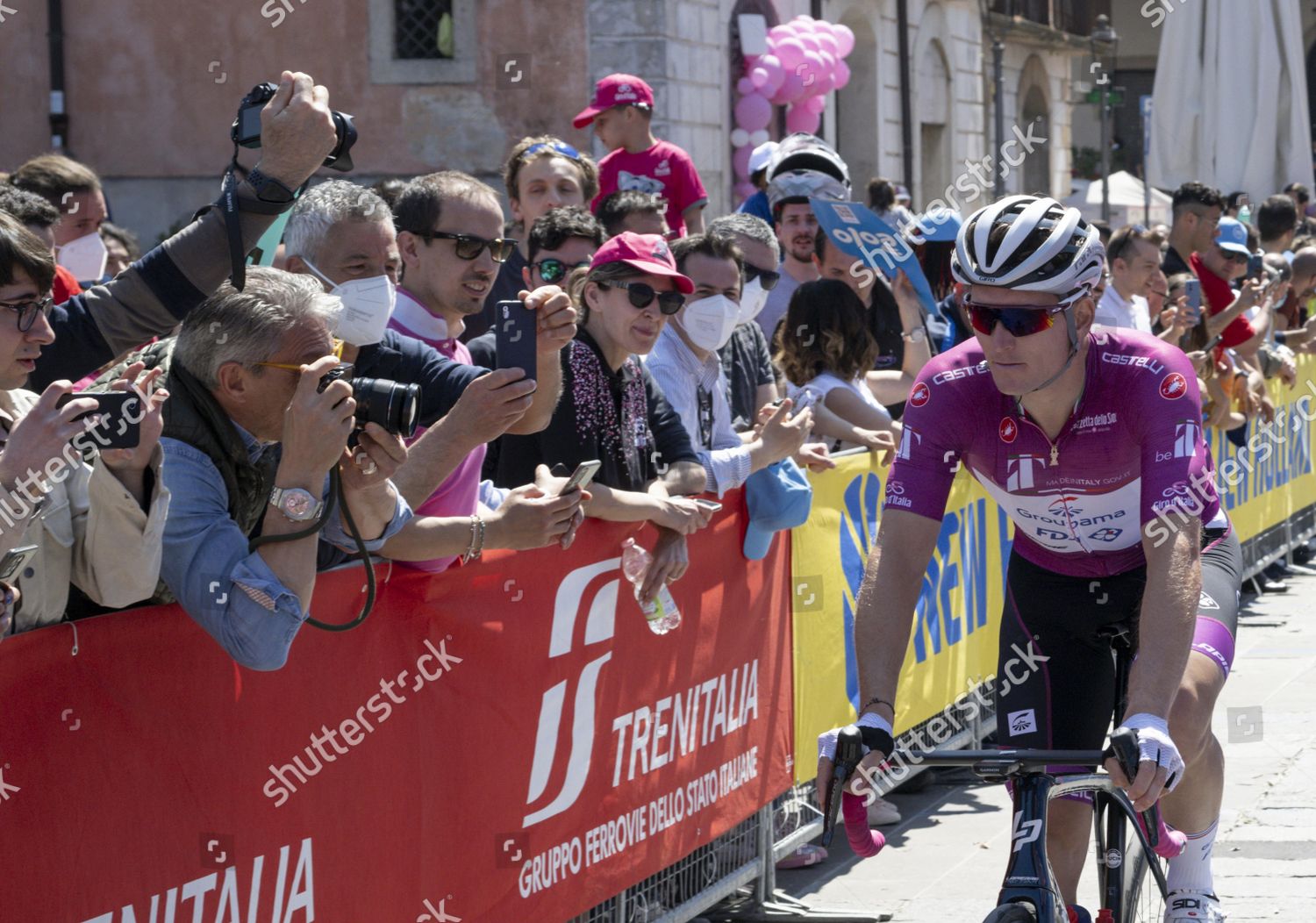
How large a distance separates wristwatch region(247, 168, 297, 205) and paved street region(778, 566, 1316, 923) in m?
3.16

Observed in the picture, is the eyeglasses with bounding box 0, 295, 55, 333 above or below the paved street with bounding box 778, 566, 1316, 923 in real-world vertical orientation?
above

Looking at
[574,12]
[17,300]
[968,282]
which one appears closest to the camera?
[17,300]

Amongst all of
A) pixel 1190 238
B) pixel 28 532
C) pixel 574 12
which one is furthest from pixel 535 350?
pixel 574 12

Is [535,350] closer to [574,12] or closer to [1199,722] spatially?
[1199,722]

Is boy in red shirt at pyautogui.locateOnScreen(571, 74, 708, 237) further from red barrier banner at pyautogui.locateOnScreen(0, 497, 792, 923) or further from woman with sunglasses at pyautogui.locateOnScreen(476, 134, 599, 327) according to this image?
red barrier banner at pyautogui.locateOnScreen(0, 497, 792, 923)

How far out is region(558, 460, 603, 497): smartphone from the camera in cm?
435

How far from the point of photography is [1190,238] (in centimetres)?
1141

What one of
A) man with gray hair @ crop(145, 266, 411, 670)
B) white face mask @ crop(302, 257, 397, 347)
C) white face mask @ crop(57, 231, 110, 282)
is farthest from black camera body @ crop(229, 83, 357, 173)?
white face mask @ crop(57, 231, 110, 282)

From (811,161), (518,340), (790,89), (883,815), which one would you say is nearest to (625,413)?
(518,340)

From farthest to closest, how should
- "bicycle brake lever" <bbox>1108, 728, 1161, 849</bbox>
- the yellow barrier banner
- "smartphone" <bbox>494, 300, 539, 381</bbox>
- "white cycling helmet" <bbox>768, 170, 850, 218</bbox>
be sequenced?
"white cycling helmet" <bbox>768, 170, 850, 218</bbox> < the yellow barrier banner < "smartphone" <bbox>494, 300, 539, 381</bbox> < "bicycle brake lever" <bbox>1108, 728, 1161, 849</bbox>

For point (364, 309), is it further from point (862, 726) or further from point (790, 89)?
point (790, 89)

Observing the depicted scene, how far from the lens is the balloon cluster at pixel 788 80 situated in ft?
64.7

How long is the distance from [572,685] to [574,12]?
15.0 meters

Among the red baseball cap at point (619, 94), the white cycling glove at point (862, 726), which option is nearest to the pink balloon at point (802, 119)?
the red baseball cap at point (619, 94)
